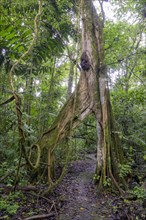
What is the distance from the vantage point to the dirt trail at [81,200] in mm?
3879

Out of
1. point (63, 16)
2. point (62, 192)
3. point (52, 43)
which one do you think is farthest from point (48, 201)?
point (63, 16)

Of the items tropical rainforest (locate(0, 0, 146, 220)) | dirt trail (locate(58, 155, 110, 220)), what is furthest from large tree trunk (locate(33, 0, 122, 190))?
dirt trail (locate(58, 155, 110, 220))

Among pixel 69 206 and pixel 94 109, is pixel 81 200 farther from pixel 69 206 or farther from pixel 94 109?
pixel 94 109

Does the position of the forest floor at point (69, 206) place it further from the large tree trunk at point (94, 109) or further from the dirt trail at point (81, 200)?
the large tree trunk at point (94, 109)

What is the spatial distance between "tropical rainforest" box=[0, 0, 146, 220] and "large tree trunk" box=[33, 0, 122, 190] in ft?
0.08

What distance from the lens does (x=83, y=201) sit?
455 centimetres

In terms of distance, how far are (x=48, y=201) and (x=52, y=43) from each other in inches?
144

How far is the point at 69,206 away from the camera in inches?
166

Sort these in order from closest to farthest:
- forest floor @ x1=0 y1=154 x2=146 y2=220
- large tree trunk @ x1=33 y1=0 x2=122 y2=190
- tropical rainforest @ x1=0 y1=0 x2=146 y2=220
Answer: forest floor @ x1=0 y1=154 x2=146 y2=220 < tropical rainforest @ x1=0 y1=0 x2=146 y2=220 < large tree trunk @ x1=33 y1=0 x2=122 y2=190

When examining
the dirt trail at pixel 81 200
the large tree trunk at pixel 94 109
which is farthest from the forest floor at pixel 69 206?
the large tree trunk at pixel 94 109

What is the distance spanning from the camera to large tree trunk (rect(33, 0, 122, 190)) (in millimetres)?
5344

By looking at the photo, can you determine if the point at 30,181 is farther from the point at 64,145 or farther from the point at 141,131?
the point at 141,131

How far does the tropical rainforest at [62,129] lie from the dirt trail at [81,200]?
0.06 feet

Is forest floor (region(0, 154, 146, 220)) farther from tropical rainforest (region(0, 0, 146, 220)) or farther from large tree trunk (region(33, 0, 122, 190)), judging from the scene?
large tree trunk (region(33, 0, 122, 190))
